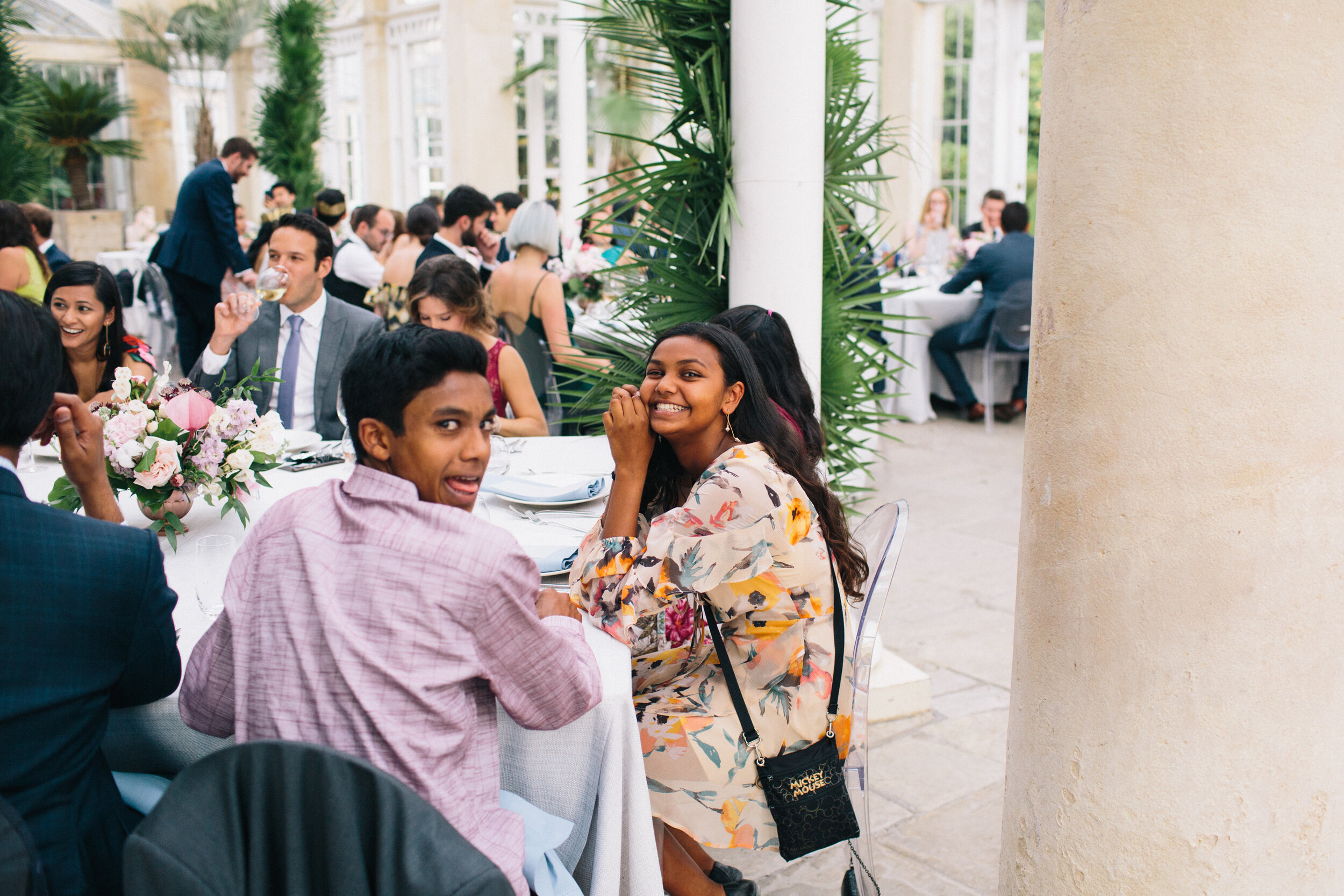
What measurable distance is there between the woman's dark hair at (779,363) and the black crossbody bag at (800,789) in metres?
0.69

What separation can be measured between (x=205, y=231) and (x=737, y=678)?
210 inches

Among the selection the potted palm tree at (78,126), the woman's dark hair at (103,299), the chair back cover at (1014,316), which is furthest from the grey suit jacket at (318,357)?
the potted palm tree at (78,126)

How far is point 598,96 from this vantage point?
14.6m

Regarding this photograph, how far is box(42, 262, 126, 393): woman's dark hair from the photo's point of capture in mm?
3217

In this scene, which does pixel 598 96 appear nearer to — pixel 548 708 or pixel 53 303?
pixel 53 303

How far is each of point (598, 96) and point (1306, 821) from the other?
1412 centimetres

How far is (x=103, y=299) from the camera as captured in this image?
325cm

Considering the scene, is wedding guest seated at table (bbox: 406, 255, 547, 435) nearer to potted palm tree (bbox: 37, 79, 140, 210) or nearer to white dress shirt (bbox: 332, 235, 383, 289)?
white dress shirt (bbox: 332, 235, 383, 289)

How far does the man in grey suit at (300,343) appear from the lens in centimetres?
347

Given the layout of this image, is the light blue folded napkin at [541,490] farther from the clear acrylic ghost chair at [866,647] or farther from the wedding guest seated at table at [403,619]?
the wedding guest seated at table at [403,619]

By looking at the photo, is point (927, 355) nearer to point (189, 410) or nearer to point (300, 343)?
point (300, 343)

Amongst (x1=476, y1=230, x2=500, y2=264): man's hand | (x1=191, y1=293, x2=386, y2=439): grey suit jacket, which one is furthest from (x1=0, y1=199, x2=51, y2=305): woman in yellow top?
A: (x1=476, y1=230, x2=500, y2=264): man's hand

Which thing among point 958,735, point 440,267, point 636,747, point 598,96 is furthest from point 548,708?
point 598,96

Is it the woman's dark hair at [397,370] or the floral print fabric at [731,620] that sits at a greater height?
the woman's dark hair at [397,370]
